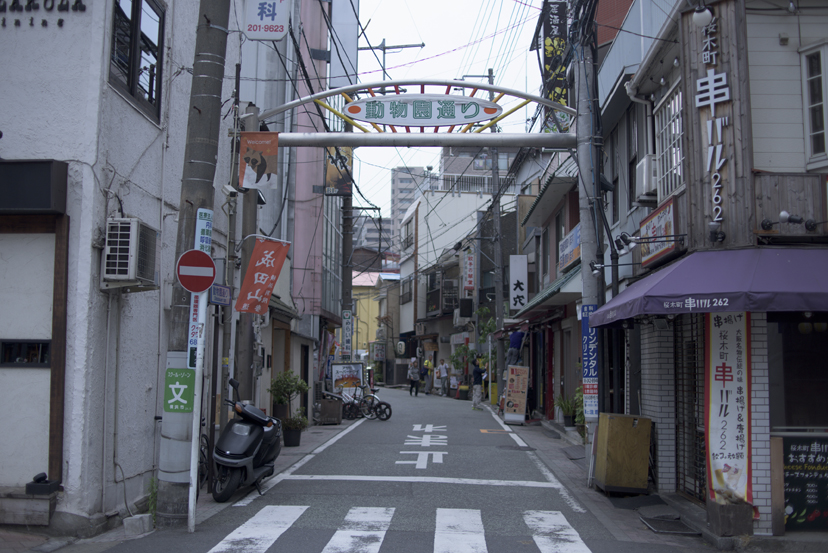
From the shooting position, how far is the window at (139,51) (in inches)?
320

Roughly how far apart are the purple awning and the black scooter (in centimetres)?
524

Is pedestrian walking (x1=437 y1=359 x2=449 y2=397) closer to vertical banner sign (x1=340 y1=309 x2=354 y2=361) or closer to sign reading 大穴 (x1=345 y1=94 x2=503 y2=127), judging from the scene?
vertical banner sign (x1=340 y1=309 x2=354 y2=361)

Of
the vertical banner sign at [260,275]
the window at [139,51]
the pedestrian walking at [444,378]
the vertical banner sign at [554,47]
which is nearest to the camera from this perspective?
the window at [139,51]

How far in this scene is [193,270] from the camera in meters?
7.55

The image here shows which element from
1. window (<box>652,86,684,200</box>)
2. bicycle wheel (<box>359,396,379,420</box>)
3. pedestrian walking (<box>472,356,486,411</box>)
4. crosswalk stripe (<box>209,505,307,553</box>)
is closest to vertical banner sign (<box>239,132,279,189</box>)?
crosswalk stripe (<box>209,505,307,553</box>)

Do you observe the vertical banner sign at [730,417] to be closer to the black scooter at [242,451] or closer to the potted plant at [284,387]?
the black scooter at [242,451]

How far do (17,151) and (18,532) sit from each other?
4037 millimetres

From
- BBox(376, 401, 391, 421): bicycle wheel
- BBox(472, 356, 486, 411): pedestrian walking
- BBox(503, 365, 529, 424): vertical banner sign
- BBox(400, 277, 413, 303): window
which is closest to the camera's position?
BBox(503, 365, 529, 424): vertical banner sign

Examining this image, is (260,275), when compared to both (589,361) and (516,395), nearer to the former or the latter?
(589,361)

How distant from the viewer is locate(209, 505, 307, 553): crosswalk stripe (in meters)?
6.75

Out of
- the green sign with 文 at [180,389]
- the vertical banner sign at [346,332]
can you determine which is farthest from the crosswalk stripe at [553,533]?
the vertical banner sign at [346,332]

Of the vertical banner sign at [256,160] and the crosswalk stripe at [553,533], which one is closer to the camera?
the crosswalk stripe at [553,533]

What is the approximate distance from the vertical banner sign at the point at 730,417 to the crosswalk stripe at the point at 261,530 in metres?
4.78

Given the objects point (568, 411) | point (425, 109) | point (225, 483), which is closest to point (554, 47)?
point (425, 109)
